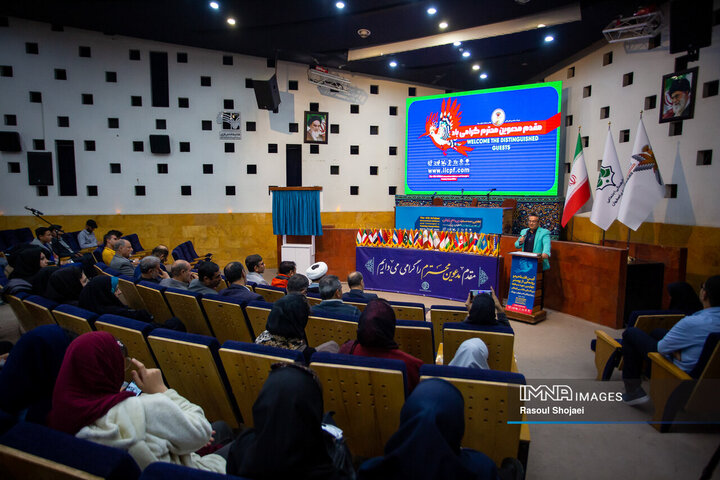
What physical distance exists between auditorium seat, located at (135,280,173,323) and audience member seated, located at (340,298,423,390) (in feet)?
8.01

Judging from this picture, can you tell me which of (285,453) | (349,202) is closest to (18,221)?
(349,202)

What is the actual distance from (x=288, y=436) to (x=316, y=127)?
10206 mm

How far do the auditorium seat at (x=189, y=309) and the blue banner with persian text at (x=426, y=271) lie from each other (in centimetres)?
423

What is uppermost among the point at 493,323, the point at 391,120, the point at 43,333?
the point at 391,120

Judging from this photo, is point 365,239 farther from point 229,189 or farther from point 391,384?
point 391,384

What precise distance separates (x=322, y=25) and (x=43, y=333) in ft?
26.4

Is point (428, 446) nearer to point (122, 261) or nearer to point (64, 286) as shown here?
point (64, 286)

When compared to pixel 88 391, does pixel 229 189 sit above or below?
above

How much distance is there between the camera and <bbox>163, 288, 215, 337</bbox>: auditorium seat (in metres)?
3.41

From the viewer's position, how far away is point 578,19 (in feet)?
22.0

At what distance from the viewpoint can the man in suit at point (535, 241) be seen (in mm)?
5836

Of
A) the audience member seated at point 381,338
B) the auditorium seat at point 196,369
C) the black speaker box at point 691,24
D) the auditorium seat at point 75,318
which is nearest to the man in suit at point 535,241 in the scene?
the black speaker box at point 691,24

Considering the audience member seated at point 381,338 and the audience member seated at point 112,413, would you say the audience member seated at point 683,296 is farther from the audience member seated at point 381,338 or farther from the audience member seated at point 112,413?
the audience member seated at point 112,413

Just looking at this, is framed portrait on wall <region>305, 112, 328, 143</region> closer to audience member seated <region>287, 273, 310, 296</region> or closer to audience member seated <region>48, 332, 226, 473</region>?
audience member seated <region>287, 273, 310, 296</region>
